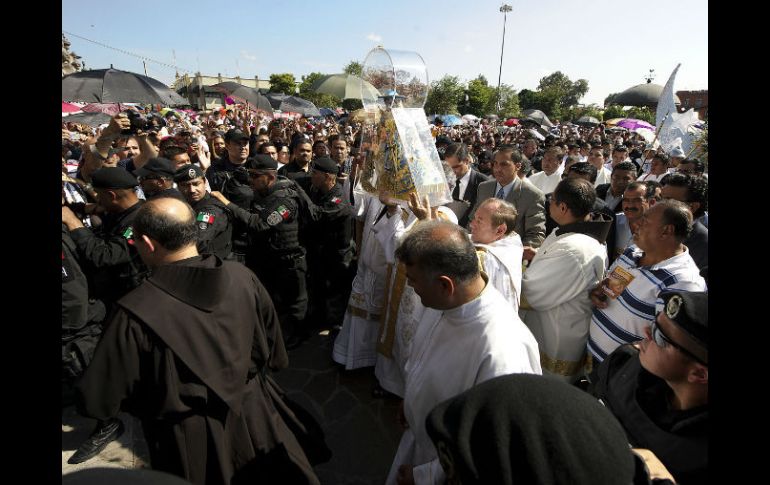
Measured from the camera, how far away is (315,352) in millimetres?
4781

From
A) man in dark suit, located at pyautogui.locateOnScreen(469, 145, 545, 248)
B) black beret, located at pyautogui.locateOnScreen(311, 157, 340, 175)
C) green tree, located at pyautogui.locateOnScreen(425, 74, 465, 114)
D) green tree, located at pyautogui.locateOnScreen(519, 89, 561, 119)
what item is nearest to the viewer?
black beret, located at pyautogui.locateOnScreen(311, 157, 340, 175)

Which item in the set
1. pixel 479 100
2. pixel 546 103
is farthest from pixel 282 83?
pixel 546 103

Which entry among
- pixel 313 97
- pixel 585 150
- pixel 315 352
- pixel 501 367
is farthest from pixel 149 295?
pixel 313 97

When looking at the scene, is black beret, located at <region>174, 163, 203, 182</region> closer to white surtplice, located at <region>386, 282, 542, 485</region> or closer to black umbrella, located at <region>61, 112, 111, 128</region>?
white surtplice, located at <region>386, 282, 542, 485</region>

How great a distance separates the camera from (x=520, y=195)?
5.29 metres

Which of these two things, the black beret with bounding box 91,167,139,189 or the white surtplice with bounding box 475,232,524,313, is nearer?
the white surtplice with bounding box 475,232,524,313

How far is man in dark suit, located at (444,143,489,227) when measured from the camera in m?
6.12

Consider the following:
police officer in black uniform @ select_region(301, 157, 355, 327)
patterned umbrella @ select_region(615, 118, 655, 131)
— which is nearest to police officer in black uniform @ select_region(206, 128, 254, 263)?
police officer in black uniform @ select_region(301, 157, 355, 327)

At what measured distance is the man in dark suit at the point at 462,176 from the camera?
612cm

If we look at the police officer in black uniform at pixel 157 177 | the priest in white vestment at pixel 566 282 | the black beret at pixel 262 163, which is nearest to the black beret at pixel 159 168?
the police officer in black uniform at pixel 157 177

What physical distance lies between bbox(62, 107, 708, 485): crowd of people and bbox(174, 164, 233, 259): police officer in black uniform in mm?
18

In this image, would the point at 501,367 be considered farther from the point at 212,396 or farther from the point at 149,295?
the point at 149,295

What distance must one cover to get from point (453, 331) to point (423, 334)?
480mm
